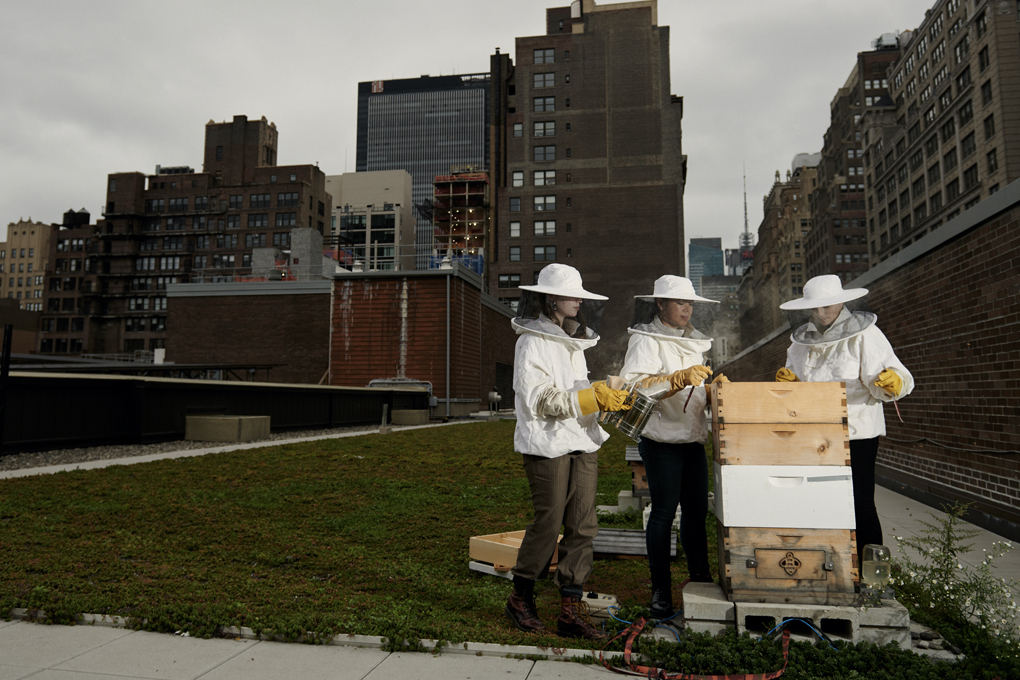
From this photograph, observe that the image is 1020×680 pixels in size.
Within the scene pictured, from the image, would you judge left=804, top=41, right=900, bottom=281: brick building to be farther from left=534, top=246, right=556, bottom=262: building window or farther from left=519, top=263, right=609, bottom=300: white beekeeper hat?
left=519, top=263, right=609, bottom=300: white beekeeper hat

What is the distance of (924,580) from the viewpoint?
13.6 feet

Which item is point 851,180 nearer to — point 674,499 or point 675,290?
point 675,290

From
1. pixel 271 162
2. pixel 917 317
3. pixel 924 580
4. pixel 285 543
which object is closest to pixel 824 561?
pixel 924 580

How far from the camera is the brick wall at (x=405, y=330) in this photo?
27562mm

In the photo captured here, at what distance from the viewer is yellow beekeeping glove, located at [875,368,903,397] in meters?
4.17

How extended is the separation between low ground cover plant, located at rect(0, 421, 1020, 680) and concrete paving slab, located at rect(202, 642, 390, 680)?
148 mm

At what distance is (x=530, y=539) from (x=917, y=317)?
8.00 metres

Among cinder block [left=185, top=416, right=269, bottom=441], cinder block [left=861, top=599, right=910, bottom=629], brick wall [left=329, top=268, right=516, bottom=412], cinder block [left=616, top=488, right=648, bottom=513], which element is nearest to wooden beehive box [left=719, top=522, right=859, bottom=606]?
cinder block [left=861, top=599, right=910, bottom=629]

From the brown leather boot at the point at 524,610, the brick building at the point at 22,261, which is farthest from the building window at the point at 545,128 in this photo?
the brick building at the point at 22,261

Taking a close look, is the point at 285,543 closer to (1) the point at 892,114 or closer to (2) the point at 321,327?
(2) the point at 321,327

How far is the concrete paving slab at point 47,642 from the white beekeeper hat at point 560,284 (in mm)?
3243

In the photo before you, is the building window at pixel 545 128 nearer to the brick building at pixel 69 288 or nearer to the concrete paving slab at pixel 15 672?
the concrete paving slab at pixel 15 672

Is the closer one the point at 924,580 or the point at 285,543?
the point at 924,580

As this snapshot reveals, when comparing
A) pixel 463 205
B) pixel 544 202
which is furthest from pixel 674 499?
pixel 463 205
